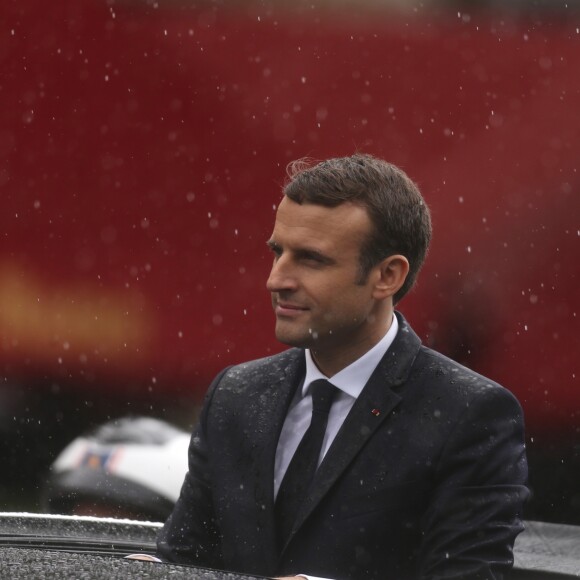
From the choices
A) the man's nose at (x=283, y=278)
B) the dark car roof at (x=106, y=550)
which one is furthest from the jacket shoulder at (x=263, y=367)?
the dark car roof at (x=106, y=550)

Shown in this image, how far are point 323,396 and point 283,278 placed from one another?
196mm

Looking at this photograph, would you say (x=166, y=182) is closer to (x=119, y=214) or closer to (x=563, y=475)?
(x=119, y=214)

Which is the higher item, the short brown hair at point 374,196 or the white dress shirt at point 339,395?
the short brown hair at point 374,196

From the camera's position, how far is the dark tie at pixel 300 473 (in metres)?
1.87

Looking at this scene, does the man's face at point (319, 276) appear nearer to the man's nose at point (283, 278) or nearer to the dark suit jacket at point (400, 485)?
the man's nose at point (283, 278)

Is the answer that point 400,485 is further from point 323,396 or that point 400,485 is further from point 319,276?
point 319,276

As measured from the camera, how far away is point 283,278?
1831 mm

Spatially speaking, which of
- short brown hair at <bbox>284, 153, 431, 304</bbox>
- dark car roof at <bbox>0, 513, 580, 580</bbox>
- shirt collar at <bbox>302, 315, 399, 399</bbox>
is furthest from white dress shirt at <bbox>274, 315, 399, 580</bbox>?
dark car roof at <bbox>0, 513, 580, 580</bbox>

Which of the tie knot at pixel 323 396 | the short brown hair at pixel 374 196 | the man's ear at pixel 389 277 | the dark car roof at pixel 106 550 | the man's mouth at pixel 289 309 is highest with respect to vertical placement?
the short brown hair at pixel 374 196

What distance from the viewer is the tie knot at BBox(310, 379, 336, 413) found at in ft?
6.24

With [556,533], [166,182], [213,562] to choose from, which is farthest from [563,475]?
[213,562]

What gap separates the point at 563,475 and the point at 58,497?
1.33m

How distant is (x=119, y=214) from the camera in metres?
3.37

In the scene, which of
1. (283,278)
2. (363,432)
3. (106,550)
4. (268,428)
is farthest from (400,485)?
(106,550)
